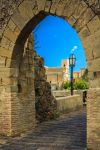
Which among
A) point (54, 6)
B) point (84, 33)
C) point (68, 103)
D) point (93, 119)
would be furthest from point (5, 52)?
point (68, 103)

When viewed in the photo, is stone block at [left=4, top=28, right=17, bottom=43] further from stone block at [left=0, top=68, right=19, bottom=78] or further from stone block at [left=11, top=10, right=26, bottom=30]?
stone block at [left=0, top=68, right=19, bottom=78]

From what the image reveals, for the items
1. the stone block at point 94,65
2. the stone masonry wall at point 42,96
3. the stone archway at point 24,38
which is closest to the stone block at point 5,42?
the stone archway at point 24,38

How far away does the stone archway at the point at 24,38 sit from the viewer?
766 cm

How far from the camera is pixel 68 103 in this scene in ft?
53.0

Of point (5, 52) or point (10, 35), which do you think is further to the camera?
point (5, 52)

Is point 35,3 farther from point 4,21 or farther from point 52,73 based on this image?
point 52,73

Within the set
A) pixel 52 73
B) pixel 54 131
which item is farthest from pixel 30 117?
pixel 52 73

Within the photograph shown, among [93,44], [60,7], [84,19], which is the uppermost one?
[60,7]

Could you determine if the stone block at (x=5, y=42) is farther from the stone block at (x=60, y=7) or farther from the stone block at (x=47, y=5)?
the stone block at (x=60, y=7)

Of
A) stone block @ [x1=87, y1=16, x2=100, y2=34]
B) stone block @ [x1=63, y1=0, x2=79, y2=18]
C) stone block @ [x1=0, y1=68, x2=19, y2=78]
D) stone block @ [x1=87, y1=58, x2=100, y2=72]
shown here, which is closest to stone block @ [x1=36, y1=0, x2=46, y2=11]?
stone block @ [x1=63, y1=0, x2=79, y2=18]

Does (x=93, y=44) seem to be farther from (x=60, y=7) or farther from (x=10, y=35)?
(x=10, y=35)

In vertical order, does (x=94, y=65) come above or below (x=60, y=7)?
below

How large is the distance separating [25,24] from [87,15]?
5.51ft

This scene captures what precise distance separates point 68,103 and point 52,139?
690cm
